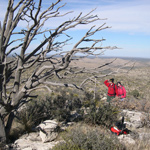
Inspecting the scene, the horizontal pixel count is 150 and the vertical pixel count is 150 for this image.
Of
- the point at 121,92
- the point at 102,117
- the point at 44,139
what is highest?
the point at 121,92

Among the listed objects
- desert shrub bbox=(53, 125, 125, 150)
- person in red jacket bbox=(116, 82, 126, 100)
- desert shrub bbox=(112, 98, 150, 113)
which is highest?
person in red jacket bbox=(116, 82, 126, 100)

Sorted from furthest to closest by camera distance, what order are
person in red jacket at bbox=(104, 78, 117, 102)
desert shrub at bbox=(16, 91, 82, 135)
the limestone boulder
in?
person in red jacket at bbox=(104, 78, 117, 102)
desert shrub at bbox=(16, 91, 82, 135)
the limestone boulder

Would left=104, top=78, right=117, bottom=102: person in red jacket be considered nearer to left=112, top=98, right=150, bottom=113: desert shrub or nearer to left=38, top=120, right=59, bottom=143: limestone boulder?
left=112, top=98, right=150, bottom=113: desert shrub

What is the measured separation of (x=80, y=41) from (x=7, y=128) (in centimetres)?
330

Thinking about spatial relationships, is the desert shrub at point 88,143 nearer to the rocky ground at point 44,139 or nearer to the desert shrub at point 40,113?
the rocky ground at point 44,139

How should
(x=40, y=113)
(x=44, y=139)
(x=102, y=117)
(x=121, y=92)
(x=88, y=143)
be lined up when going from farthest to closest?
1. (x=121, y=92)
2. (x=40, y=113)
3. (x=102, y=117)
4. (x=44, y=139)
5. (x=88, y=143)

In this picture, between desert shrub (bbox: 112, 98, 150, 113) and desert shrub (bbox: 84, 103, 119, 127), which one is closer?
desert shrub (bbox: 84, 103, 119, 127)

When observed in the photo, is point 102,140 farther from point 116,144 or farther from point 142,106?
point 142,106

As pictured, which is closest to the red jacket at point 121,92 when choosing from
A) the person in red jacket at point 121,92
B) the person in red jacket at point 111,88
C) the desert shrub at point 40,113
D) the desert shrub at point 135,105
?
the person in red jacket at point 121,92

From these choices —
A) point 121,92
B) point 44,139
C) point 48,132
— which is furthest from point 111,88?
point 44,139

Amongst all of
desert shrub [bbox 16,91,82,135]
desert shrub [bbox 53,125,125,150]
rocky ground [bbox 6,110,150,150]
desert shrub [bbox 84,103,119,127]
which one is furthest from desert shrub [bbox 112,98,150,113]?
desert shrub [bbox 53,125,125,150]

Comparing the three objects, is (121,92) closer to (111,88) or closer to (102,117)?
(111,88)

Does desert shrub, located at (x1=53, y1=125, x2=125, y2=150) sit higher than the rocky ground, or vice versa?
desert shrub, located at (x1=53, y1=125, x2=125, y2=150)

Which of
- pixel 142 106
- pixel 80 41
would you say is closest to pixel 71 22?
pixel 80 41
